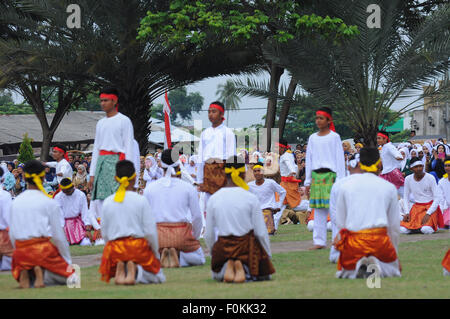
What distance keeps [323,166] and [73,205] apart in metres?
5.49

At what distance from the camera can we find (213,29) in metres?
22.4

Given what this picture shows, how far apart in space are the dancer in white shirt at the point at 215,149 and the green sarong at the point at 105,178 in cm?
140

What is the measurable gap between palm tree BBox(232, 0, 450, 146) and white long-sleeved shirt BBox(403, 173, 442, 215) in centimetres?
681

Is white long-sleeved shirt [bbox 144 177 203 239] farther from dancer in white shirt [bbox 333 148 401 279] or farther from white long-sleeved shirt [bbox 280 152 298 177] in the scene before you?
white long-sleeved shirt [bbox 280 152 298 177]

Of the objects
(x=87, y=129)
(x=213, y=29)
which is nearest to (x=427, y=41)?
(x=213, y=29)

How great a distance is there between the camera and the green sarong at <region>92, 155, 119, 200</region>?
1048cm

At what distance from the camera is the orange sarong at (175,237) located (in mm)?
10195

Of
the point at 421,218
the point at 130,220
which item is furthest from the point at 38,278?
the point at 421,218

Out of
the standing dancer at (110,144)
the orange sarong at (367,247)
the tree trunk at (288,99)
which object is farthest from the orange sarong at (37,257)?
the tree trunk at (288,99)

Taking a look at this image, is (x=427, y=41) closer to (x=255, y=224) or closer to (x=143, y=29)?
(x=143, y=29)

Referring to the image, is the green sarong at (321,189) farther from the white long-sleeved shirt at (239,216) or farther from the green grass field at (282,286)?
the white long-sleeved shirt at (239,216)

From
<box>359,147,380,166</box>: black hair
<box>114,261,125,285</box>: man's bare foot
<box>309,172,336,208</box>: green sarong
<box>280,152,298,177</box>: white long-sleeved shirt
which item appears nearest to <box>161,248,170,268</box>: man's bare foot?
<box>114,261,125,285</box>: man's bare foot

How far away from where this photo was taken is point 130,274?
321 inches

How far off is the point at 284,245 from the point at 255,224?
4287mm
